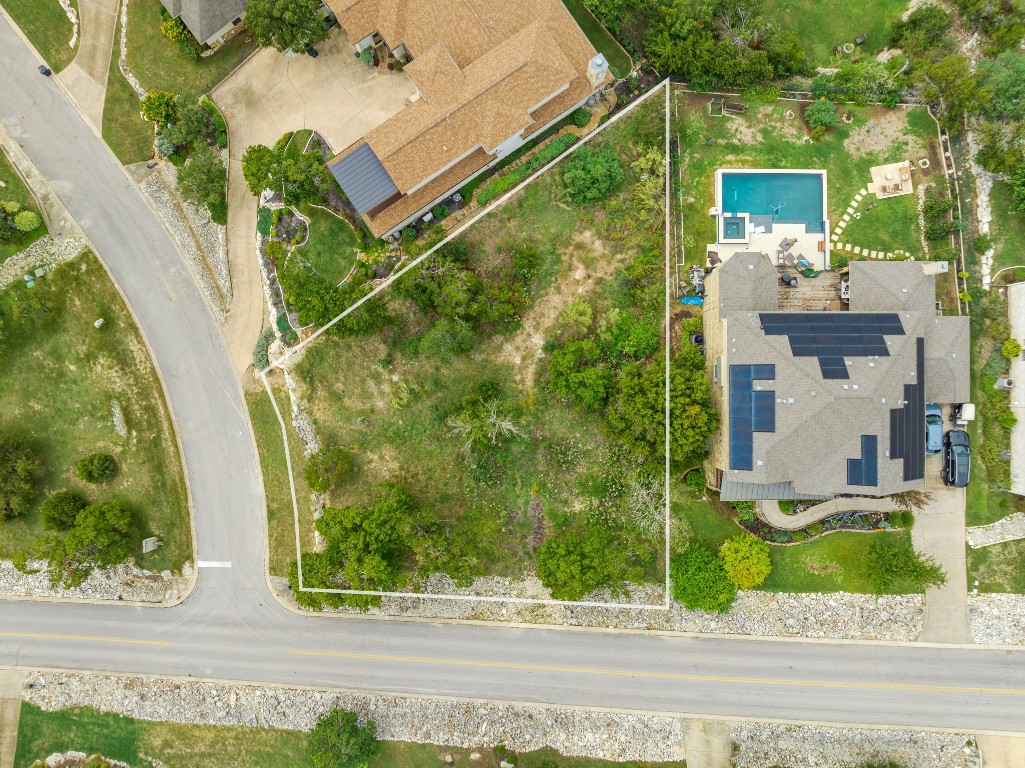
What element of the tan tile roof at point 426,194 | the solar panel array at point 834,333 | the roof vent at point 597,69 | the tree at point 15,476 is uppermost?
the roof vent at point 597,69

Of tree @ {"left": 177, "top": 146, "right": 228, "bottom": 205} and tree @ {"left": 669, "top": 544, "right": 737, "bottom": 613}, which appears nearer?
tree @ {"left": 669, "top": 544, "right": 737, "bottom": 613}

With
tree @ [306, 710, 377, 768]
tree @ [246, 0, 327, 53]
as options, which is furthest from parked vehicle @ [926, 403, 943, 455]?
tree @ [246, 0, 327, 53]

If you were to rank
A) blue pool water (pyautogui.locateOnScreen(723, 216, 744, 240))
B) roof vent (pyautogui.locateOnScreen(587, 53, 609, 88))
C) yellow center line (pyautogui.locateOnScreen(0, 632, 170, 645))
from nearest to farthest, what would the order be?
roof vent (pyautogui.locateOnScreen(587, 53, 609, 88)) < blue pool water (pyautogui.locateOnScreen(723, 216, 744, 240)) < yellow center line (pyautogui.locateOnScreen(0, 632, 170, 645))

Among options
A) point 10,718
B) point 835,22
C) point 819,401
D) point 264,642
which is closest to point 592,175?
point 819,401

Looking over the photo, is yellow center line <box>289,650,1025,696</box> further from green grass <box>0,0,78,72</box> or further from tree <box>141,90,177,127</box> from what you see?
green grass <box>0,0,78,72</box>

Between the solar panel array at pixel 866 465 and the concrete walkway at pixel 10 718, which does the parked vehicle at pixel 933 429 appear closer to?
the solar panel array at pixel 866 465

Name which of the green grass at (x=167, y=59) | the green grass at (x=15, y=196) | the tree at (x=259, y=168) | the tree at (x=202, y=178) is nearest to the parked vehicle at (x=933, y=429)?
the tree at (x=259, y=168)
